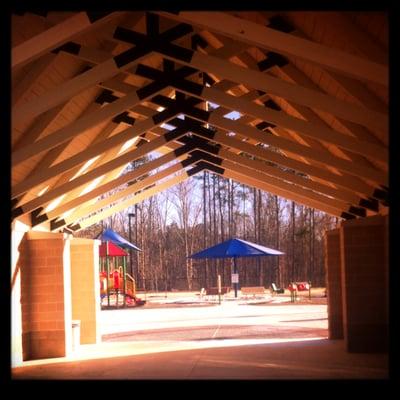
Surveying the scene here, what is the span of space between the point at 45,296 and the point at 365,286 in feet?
19.1

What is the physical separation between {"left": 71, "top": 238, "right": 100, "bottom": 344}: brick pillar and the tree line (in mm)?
24421

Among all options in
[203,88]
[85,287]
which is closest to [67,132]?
[203,88]

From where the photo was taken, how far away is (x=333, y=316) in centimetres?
1204

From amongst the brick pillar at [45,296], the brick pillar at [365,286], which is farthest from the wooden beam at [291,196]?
the brick pillar at [45,296]

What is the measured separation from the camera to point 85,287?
1238cm

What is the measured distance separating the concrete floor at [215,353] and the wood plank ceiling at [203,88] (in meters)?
2.59

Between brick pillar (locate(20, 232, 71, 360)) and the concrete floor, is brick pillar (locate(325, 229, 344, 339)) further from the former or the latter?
brick pillar (locate(20, 232, 71, 360))

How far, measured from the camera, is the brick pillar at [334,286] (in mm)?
11930

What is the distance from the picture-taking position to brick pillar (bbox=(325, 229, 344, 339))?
1193 centimetres

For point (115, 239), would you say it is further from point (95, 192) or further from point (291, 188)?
point (291, 188)

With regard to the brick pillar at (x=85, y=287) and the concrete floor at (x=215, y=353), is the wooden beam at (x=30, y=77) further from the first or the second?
the brick pillar at (x=85, y=287)

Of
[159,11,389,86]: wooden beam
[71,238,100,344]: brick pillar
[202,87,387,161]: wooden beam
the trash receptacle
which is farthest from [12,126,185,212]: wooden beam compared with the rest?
[159,11,389,86]: wooden beam

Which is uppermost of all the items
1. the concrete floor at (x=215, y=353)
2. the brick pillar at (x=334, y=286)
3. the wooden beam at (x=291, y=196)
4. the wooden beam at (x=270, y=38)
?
the wooden beam at (x=270, y=38)
